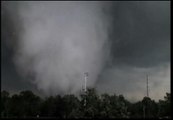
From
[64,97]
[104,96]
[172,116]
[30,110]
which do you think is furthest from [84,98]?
[172,116]

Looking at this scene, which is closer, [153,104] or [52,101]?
[52,101]

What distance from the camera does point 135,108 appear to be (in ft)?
249

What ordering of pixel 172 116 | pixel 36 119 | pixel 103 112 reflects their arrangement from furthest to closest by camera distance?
pixel 103 112, pixel 172 116, pixel 36 119

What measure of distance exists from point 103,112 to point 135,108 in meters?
21.4

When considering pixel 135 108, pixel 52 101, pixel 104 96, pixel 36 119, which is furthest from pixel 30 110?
pixel 36 119

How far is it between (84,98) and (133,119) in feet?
181

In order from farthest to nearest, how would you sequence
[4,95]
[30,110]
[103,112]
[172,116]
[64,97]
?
[64,97], [4,95], [30,110], [103,112], [172,116]

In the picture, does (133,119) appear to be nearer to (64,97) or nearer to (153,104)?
(64,97)

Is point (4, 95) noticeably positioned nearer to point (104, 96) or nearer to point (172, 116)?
point (104, 96)

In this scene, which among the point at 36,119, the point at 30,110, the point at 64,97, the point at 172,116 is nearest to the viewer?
the point at 36,119

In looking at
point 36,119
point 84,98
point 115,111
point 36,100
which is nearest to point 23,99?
point 36,100

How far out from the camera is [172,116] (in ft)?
15.4

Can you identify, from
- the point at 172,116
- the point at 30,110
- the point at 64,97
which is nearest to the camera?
the point at 172,116

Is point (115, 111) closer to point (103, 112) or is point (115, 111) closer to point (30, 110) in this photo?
point (103, 112)
